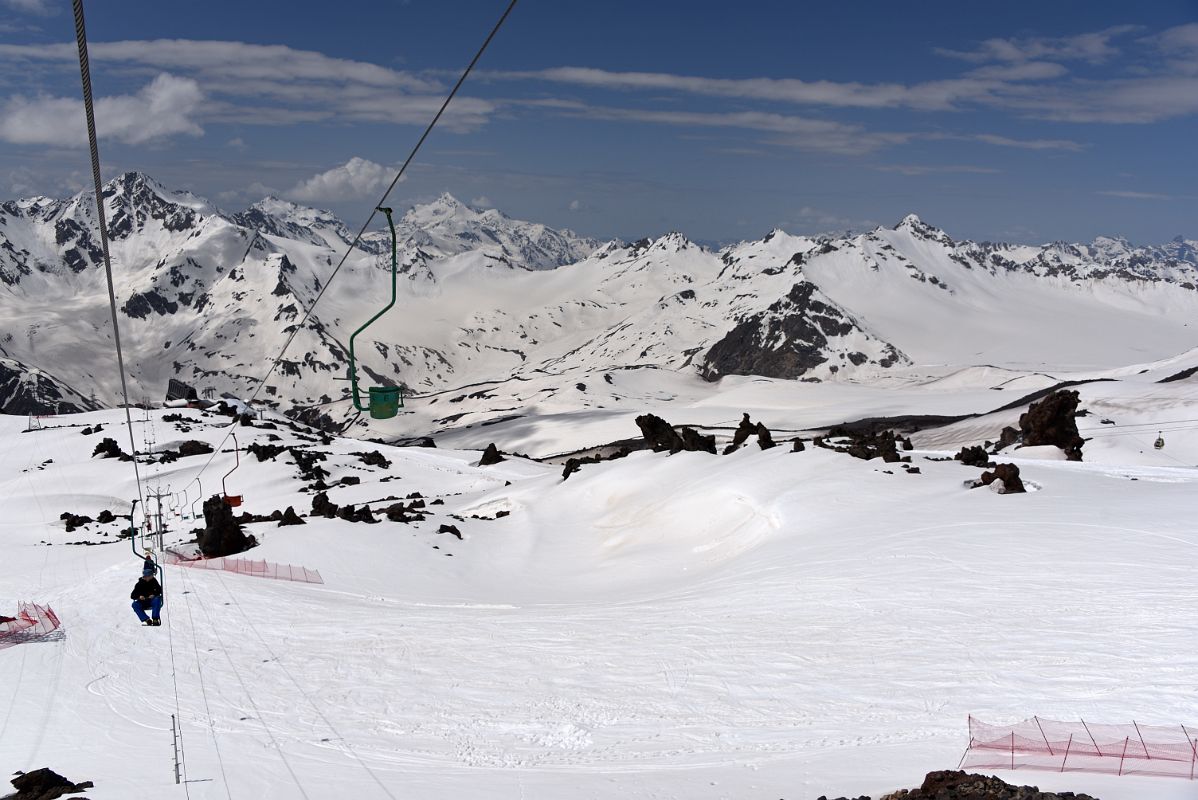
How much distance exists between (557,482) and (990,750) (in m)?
46.9

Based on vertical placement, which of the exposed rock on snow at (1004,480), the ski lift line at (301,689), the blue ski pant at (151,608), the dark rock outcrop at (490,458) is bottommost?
the ski lift line at (301,689)

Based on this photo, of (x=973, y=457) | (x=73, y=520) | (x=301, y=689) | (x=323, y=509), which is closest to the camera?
(x=301, y=689)

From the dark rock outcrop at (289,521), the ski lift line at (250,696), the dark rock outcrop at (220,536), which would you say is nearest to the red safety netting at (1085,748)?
the ski lift line at (250,696)

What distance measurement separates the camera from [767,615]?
25188 millimetres

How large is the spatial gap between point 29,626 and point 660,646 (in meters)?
18.2

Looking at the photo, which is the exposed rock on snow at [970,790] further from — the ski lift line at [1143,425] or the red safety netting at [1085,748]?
the ski lift line at [1143,425]

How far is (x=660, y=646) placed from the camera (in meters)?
23.0

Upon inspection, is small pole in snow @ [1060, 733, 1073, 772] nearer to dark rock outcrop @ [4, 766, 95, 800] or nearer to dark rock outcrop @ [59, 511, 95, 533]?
dark rock outcrop @ [4, 766, 95, 800]

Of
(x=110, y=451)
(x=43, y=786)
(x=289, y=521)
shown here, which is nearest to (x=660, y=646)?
(x=43, y=786)

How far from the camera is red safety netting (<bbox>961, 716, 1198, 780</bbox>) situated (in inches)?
487

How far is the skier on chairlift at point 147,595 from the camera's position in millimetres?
24375

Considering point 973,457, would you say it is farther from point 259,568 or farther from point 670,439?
point 259,568

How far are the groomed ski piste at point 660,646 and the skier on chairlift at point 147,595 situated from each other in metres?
0.88

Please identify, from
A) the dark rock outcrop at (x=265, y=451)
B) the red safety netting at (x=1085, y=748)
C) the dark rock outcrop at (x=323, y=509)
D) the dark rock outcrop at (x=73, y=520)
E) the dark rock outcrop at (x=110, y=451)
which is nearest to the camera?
the red safety netting at (x=1085, y=748)
